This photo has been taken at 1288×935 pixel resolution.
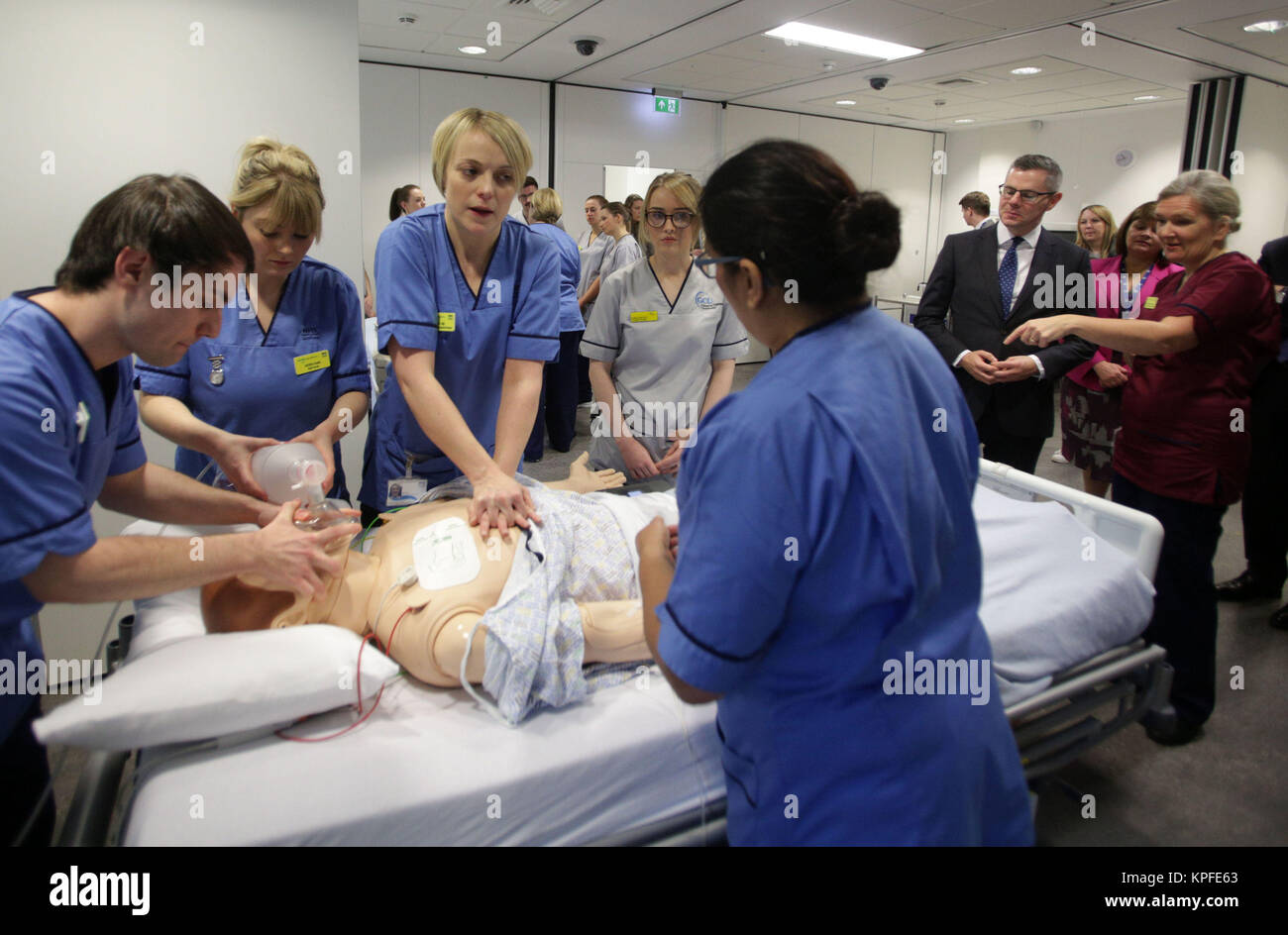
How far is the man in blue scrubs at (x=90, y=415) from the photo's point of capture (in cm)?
98

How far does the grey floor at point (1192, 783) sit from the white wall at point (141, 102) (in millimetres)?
1497

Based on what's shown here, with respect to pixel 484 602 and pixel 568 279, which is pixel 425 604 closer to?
pixel 484 602

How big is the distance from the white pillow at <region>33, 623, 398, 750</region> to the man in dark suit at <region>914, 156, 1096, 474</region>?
2211 millimetres

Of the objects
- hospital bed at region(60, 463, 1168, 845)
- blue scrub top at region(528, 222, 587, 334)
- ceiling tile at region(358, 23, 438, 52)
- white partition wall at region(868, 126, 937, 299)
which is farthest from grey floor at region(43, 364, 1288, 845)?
white partition wall at region(868, 126, 937, 299)

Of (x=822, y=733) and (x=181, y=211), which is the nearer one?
(x=822, y=733)

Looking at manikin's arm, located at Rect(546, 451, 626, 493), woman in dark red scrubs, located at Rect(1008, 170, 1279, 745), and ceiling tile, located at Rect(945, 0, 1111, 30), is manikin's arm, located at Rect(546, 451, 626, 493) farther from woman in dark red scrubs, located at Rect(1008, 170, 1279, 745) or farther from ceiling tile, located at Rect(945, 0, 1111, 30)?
ceiling tile, located at Rect(945, 0, 1111, 30)

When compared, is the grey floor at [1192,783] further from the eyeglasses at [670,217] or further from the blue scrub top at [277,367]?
the eyeglasses at [670,217]

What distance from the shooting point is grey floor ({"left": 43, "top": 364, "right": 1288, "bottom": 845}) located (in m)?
2.01

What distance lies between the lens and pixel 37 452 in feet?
3.20

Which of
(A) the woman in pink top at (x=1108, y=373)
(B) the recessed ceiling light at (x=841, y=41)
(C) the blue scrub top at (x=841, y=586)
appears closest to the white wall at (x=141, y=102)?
(C) the blue scrub top at (x=841, y=586)
